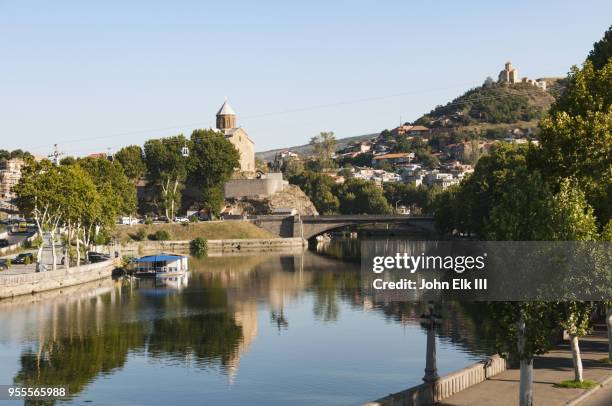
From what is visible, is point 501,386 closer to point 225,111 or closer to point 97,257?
point 97,257

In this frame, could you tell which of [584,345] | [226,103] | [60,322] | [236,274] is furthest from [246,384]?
[226,103]

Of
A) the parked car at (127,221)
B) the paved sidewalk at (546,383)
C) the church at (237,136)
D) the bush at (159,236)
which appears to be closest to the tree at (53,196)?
the bush at (159,236)

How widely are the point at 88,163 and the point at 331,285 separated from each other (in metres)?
46.2

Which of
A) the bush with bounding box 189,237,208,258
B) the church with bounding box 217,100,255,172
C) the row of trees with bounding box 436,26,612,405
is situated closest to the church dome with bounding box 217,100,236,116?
the church with bounding box 217,100,255,172

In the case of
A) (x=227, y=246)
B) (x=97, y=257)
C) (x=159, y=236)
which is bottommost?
(x=97, y=257)

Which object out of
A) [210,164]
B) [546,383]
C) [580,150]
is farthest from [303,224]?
[546,383]

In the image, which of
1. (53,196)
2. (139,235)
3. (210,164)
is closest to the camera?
(53,196)

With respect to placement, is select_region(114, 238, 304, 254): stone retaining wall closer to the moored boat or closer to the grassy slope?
the grassy slope

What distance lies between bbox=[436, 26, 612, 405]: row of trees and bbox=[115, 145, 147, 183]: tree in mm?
95668

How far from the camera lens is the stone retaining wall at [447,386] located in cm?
2928

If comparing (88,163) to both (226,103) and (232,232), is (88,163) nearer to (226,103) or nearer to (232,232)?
(232,232)

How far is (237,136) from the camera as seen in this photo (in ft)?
598

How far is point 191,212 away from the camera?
15975cm

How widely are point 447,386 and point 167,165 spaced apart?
11721cm
